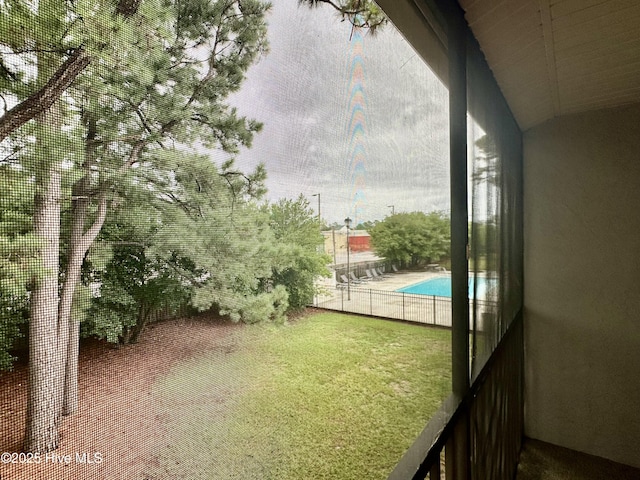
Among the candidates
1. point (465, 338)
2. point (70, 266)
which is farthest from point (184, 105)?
point (465, 338)

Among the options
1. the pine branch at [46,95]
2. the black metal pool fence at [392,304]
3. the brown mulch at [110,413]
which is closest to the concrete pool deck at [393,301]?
the black metal pool fence at [392,304]

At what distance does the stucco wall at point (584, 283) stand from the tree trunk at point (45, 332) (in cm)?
346

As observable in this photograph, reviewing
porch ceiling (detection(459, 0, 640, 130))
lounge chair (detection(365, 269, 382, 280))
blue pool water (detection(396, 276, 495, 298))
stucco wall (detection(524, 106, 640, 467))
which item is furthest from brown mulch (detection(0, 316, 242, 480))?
stucco wall (detection(524, 106, 640, 467))

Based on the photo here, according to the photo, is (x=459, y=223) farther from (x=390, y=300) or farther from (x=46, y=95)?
(x=46, y=95)

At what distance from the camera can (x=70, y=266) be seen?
0.91ft

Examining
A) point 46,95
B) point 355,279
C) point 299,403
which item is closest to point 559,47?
point 355,279

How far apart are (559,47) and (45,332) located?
84.1 inches

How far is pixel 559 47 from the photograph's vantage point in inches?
63.8

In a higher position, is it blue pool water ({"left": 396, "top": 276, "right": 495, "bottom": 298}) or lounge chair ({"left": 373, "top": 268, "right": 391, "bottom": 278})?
lounge chair ({"left": 373, "top": 268, "right": 391, "bottom": 278})

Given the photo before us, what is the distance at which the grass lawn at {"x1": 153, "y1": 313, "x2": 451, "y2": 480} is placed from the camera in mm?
367

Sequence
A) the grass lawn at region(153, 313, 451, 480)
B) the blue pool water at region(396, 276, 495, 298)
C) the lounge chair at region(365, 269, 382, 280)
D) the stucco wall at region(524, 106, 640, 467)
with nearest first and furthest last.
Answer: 1. the grass lawn at region(153, 313, 451, 480)
2. the lounge chair at region(365, 269, 382, 280)
3. the blue pool water at region(396, 276, 495, 298)
4. the stucco wall at region(524, 106, 640, 467)

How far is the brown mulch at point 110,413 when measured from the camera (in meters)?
0.25

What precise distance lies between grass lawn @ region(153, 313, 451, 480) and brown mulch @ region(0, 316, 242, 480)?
0.06 ft

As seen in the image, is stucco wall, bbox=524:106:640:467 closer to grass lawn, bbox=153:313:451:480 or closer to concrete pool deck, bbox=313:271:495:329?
concrete pool deck, bbox=313:271:495:329
